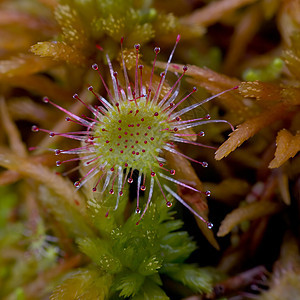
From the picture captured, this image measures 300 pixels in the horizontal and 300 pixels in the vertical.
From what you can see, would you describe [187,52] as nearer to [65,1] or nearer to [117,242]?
[65,1]

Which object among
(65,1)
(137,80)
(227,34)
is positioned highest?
(65,1)

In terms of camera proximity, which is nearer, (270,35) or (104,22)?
(104,22)

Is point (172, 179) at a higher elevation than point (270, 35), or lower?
lower

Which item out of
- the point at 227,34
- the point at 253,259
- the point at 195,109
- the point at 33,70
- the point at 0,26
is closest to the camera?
the point at 195,109

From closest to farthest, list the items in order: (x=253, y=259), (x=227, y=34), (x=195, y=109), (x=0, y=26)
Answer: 1. (x=195, y=109)
2. (x=253, y=259)
3. (x=0, y=26)
4. (x=227, y=34)

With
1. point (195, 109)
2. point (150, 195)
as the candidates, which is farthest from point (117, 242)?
point (195, 109)

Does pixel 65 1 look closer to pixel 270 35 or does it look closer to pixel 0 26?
pixel 0 26
